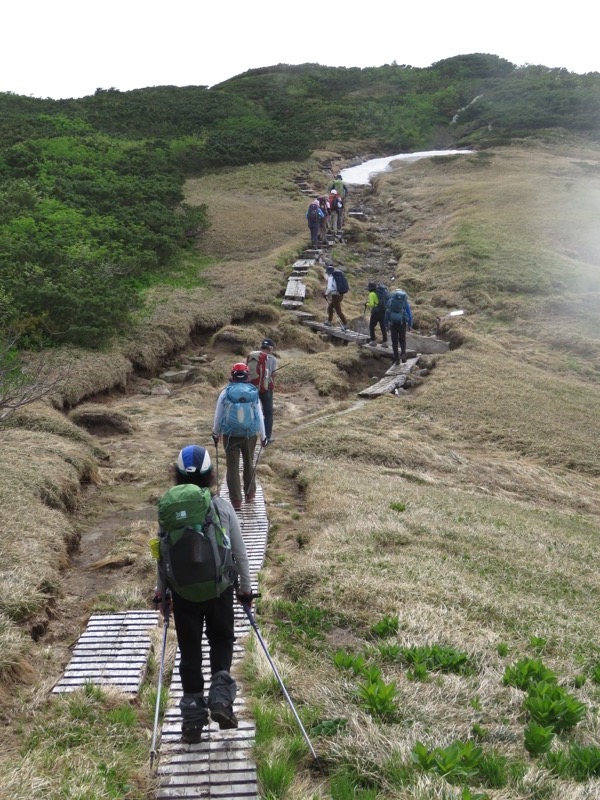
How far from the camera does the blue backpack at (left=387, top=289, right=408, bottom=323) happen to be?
1906cm

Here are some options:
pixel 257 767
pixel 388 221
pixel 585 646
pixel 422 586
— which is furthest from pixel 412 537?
pixel 388 221

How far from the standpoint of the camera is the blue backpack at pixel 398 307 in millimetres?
19062

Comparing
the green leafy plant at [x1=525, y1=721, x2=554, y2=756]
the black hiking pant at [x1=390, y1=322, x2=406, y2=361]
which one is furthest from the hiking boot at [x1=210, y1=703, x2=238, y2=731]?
the black hiking pant at [x1=390, y1=322, x2=406, y2=361]

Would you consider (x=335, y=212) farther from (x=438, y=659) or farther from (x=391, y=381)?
(x=438, y=659)

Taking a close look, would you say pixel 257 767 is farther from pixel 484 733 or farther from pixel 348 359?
pixel 348 359

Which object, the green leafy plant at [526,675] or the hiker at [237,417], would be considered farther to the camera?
the hiker at [237,417]

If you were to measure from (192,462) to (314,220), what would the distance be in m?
26.3

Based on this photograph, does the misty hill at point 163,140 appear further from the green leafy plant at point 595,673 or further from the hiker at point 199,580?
the green leafy plant at point 595,673

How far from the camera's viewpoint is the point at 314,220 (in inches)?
1181

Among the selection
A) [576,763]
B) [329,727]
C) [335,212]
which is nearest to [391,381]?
[329,727]

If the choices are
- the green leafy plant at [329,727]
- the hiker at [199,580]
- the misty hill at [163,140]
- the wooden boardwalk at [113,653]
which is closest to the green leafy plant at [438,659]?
the green leafy plant at [329,727]

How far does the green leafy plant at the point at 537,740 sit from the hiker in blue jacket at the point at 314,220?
2705cm

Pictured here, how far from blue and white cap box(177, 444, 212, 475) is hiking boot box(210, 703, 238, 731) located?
1.55 metres

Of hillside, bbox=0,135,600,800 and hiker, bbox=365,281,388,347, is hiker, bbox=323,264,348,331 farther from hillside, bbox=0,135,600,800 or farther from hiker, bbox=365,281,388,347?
hiker, bbox=365,281,388,347
